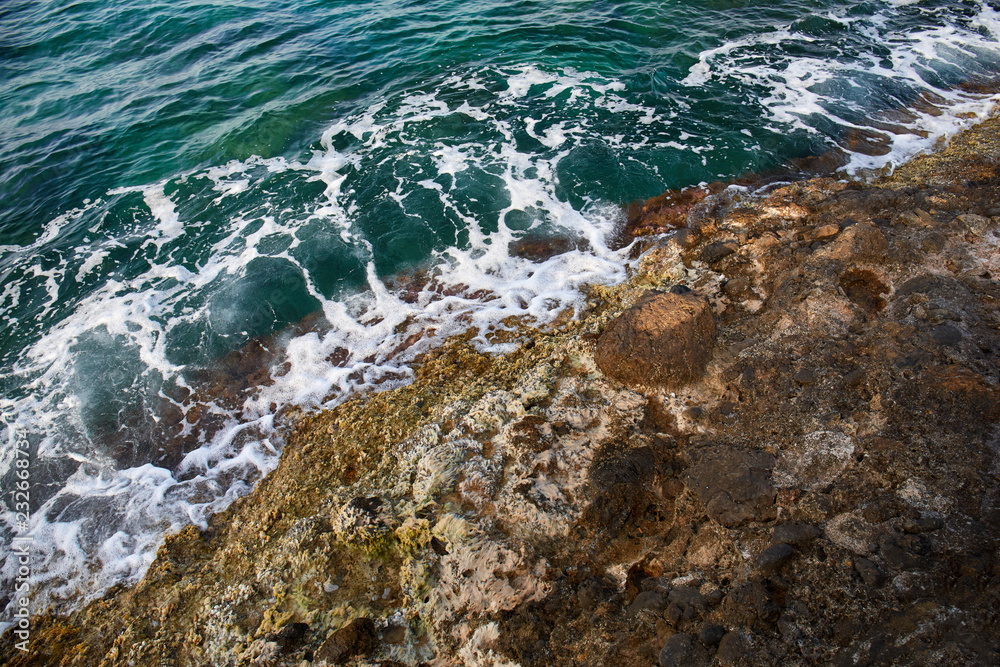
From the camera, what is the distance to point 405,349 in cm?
592

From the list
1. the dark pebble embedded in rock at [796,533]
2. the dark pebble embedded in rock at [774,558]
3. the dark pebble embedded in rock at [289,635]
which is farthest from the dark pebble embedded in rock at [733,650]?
the dark pebble embedded in rock at [289,635]

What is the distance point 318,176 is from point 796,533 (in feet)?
29.2

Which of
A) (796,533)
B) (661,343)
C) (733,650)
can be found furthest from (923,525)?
(661,343)

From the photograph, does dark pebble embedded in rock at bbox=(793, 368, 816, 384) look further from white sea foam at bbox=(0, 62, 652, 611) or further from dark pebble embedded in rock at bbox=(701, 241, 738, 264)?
white sea foam at bbox=(0, 62, 652, 611)

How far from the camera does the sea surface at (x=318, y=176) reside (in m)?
5.59

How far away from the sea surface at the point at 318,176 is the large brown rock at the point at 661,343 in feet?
4.60

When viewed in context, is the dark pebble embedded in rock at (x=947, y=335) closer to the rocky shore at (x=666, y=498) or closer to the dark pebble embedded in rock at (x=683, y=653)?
the rocky shore at (x=666, y=498)

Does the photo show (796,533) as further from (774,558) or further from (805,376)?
(805,376)

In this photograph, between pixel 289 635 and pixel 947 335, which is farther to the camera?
pixel 947 335

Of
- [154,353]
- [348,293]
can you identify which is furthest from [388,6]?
[154,353]

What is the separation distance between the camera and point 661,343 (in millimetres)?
4477

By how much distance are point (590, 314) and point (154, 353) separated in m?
5.63

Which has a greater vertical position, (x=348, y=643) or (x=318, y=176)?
(x=318, y=176)

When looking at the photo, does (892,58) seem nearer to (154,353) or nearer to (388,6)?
(388,6)
